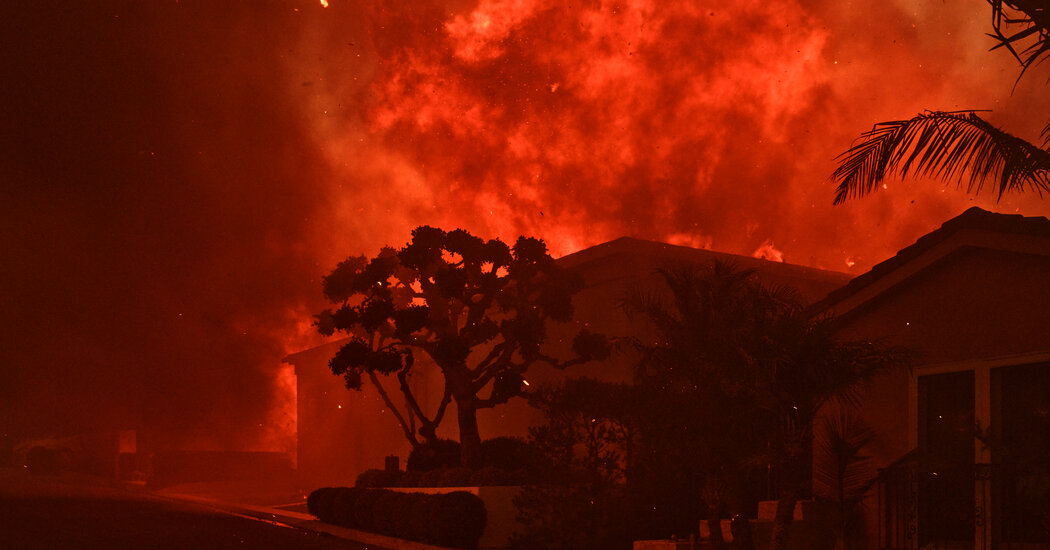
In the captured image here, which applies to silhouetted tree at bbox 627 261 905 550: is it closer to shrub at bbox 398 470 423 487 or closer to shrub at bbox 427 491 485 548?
shrub at bbox 427 491 485 548

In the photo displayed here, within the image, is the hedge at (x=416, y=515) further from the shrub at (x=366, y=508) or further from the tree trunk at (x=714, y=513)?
the tree trunk at (x=714, y=513)

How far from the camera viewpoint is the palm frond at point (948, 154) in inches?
385

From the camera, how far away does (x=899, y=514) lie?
42.3 feet

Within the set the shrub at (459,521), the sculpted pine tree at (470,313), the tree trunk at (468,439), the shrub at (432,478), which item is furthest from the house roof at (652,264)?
the shrub at (459,521)

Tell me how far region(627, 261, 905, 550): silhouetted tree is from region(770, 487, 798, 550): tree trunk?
11mm

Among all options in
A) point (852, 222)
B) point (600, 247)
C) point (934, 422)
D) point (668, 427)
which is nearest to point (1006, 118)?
point (852, 222)

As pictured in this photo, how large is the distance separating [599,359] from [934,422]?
9.47 meters

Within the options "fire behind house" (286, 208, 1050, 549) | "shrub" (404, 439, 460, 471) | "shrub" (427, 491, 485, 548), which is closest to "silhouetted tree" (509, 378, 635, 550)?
"shrub" (427, 491, 485, 548)

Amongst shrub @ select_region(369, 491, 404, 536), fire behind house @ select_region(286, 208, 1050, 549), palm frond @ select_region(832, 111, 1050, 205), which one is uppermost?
palm frond @ select_region(832, 111, 1050, 205)

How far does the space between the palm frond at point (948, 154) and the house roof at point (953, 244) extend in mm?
940

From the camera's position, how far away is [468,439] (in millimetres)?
22641

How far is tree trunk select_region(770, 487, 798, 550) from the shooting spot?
11.7 metres

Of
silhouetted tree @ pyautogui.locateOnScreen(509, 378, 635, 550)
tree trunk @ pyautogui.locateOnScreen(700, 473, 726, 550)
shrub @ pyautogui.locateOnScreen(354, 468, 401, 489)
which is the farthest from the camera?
shrub @ pyautogui.locateOnScreen(354, 468, 401, 489)

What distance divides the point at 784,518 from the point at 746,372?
164 cm
